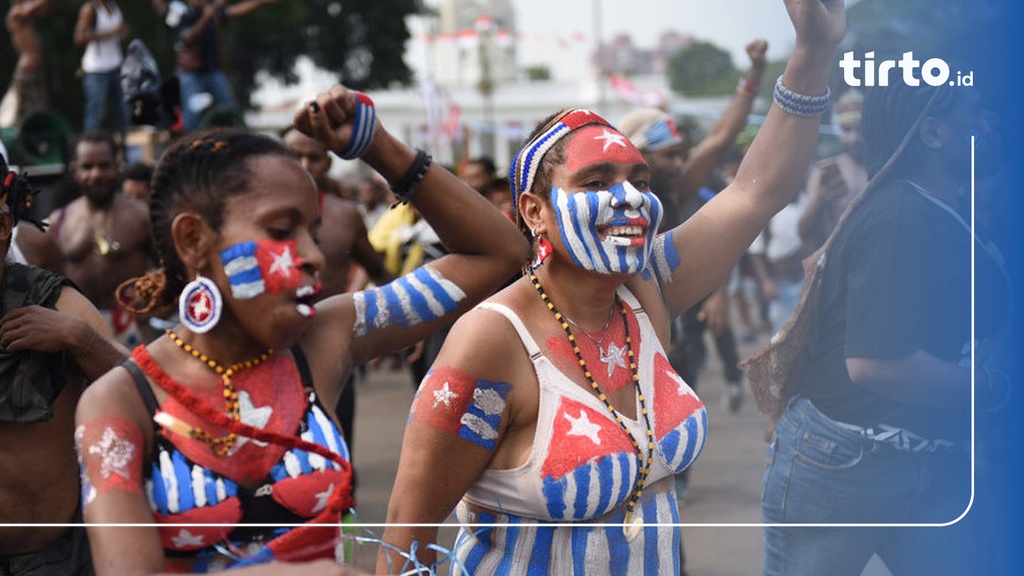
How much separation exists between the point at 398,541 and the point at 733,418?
3.34m

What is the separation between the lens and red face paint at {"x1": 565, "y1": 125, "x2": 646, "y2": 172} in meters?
2.55

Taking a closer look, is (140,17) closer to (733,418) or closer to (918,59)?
(733,418)

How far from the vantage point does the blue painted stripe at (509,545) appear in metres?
2.49

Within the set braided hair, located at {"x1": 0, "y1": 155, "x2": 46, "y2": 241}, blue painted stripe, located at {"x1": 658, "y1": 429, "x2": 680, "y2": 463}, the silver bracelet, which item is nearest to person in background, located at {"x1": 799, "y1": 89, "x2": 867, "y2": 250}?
the silver bracelet

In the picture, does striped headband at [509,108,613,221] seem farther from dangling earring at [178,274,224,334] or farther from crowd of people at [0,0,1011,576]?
dangling earring at [178,274,224,334]

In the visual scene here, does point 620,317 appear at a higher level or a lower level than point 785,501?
higher

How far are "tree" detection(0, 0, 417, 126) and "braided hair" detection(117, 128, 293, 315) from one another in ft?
72.1

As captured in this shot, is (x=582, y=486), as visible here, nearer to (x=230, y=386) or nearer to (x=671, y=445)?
(x=671, y=445)

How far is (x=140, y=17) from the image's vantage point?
70.2 feet

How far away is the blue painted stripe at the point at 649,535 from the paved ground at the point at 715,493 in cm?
25

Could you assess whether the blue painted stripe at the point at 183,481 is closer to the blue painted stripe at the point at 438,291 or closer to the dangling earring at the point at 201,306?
the dangling earring at the point at 201,306

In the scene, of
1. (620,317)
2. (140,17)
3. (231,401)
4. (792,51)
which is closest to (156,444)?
(231,401)

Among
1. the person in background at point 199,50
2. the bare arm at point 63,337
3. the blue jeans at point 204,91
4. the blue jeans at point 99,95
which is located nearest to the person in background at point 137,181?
the blue jeans at point 204,91

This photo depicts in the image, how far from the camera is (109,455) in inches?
82.0
